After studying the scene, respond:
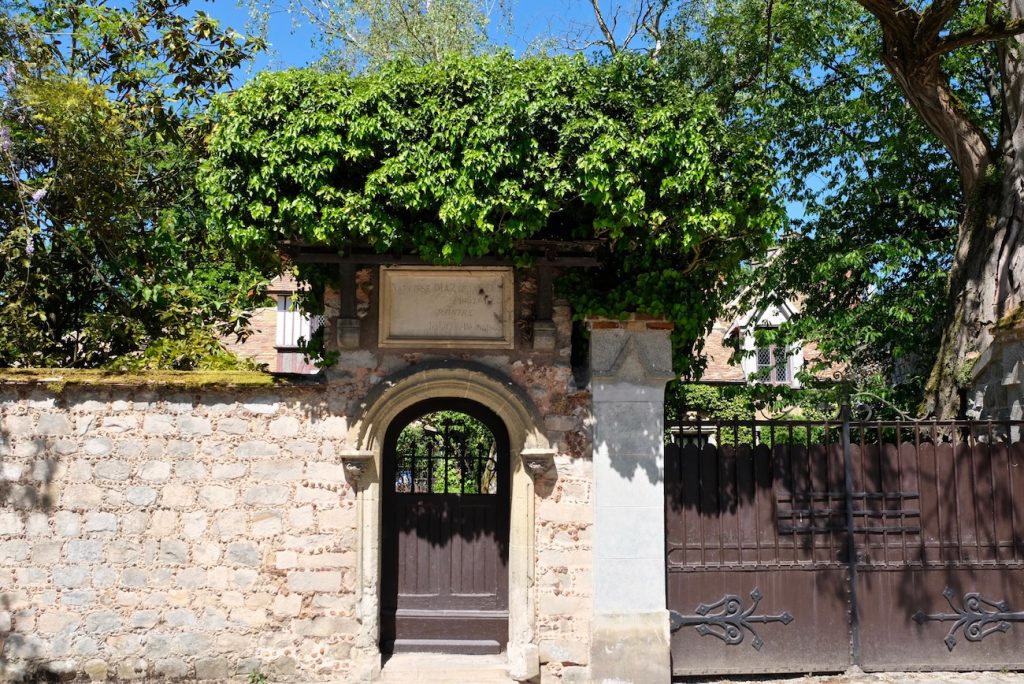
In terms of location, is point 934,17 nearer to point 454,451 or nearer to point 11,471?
point 454,451

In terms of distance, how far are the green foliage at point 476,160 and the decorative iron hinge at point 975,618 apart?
357 cm

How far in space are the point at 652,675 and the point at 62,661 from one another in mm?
4679

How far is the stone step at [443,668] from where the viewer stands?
686 cm

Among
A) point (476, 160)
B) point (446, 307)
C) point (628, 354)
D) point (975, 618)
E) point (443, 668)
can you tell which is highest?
point (476, 160)

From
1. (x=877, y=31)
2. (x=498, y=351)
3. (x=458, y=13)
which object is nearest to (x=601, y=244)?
(x=498, y=351)

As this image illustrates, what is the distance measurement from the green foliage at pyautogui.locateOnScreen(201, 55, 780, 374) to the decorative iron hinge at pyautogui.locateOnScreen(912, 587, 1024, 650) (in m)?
3.57

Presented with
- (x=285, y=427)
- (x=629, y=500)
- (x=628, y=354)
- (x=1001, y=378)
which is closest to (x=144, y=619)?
(x=285, y=427)

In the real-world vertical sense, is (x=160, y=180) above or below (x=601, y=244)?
above

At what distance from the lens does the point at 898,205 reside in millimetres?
11500

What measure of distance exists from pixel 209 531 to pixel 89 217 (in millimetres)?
3530

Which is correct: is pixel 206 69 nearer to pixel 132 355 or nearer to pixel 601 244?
pixel 132 355

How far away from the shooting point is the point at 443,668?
702cm

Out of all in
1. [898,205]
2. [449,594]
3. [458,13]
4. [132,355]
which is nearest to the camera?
[449,594]

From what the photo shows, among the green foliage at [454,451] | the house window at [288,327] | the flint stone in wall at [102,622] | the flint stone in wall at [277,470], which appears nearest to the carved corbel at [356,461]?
the flint stone in wall at [277,470]
